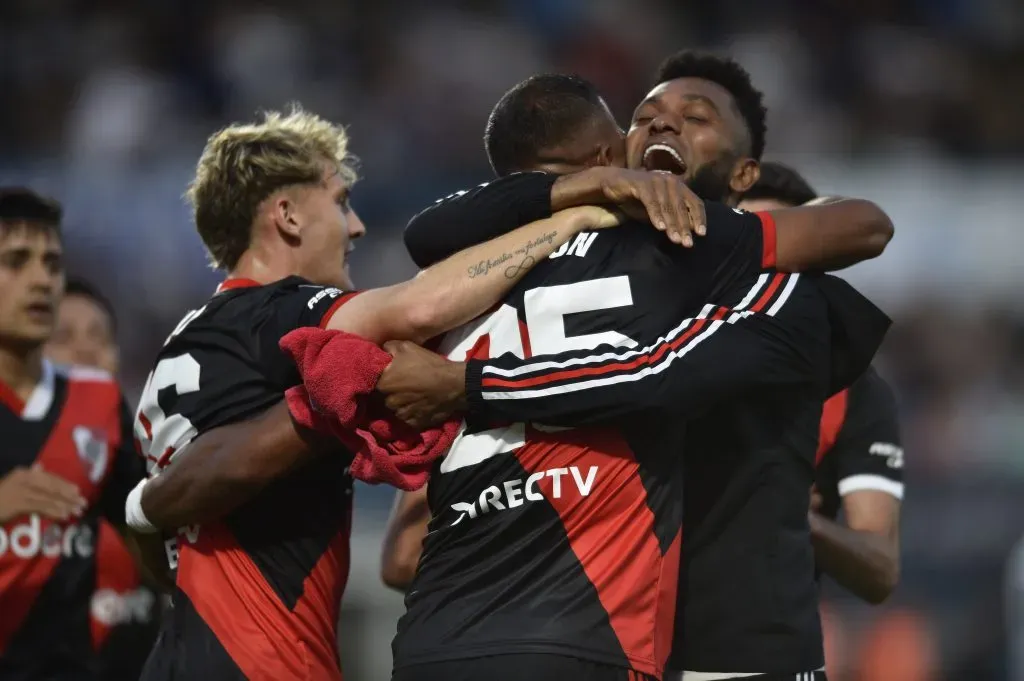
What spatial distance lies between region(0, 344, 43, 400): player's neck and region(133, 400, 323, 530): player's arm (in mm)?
1463

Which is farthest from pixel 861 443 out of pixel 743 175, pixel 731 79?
pixel 731 79

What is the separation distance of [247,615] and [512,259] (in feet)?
3.88

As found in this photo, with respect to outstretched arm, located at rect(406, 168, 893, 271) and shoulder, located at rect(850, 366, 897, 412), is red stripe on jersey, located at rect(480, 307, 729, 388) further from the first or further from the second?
shoulder, located at rect(850, 366, 897, 412)

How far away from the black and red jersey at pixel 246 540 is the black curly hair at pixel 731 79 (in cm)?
121

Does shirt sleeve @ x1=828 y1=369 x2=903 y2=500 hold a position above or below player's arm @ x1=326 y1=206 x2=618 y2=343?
below

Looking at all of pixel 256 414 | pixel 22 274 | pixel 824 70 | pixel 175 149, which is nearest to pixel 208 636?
pixel 256 414

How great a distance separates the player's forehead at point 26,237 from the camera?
4918mm

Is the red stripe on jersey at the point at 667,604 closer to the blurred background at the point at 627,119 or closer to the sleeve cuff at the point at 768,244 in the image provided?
the sleeve cuff at the point at 768,244

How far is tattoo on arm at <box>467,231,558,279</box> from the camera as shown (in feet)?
10.2

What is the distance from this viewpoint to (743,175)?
379 cm

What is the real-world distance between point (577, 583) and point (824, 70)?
30.8 feet

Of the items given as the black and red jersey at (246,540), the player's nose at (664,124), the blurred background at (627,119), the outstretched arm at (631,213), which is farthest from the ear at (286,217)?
the blurred background at (627,119)

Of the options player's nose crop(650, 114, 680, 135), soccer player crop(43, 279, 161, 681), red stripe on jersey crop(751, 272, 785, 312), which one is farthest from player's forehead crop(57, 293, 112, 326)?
red stripe on jersey crop(751, 272, 785, 312)

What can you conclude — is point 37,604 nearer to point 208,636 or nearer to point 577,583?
point 208,636
